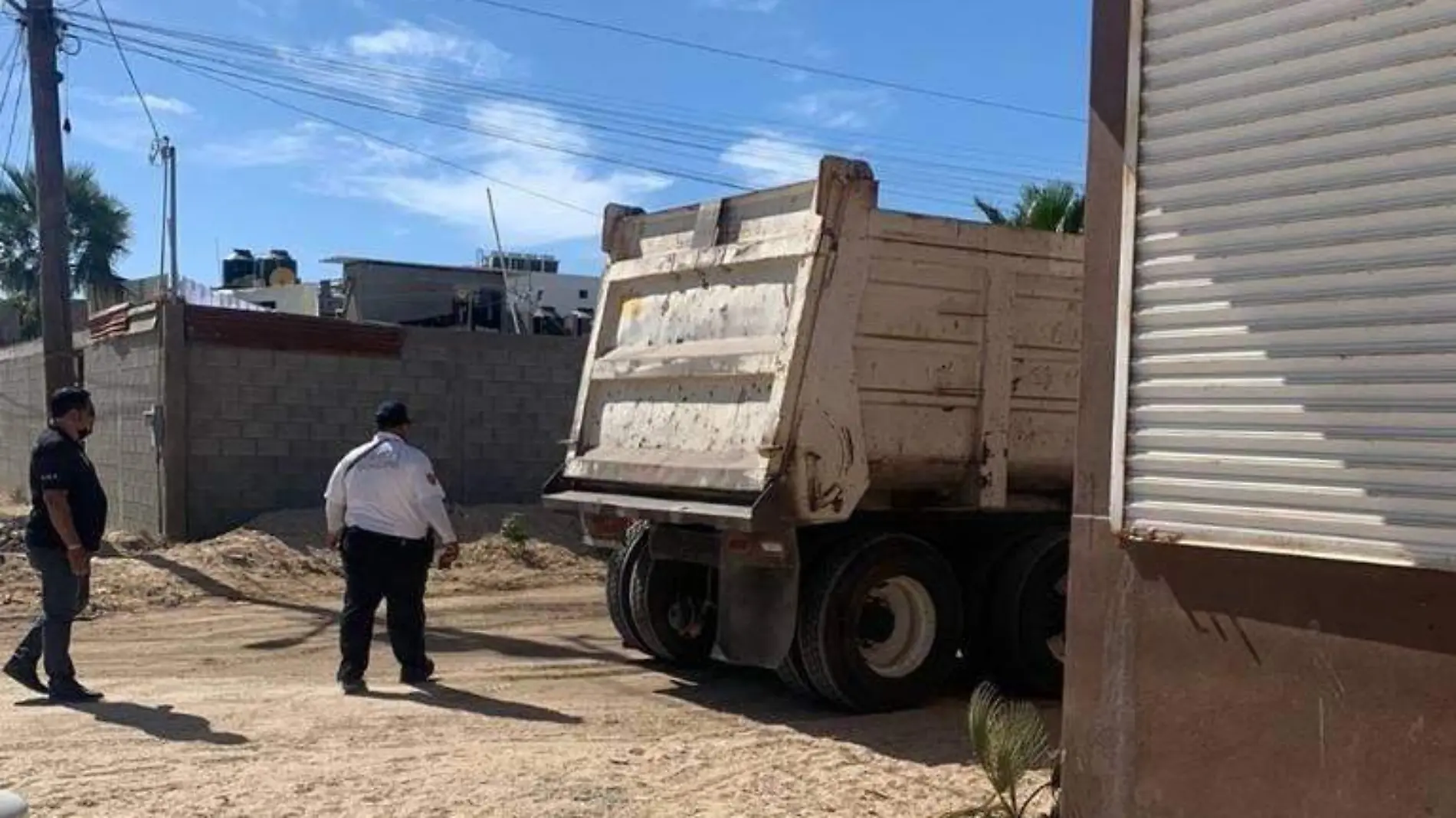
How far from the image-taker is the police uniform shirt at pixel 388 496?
28.0 ft

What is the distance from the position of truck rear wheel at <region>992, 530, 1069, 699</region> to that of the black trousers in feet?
11.8

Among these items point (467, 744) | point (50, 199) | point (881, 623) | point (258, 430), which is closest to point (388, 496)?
point (467, 744)

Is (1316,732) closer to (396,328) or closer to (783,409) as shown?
(783,409)

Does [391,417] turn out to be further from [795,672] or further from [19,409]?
[19,409]

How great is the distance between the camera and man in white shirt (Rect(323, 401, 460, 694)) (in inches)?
334

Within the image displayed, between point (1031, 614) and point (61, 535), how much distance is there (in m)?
5.71

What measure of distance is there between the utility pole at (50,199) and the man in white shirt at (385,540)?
289 inches

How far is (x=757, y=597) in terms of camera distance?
8219 mm

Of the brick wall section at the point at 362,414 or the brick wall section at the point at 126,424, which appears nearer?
the brick wall section at the point at 362,414

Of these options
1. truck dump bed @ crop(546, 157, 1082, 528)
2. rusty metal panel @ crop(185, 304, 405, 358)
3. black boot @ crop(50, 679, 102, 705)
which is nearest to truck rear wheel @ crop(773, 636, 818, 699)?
truck dump bed @ crop(546, 157, 1082, 528)

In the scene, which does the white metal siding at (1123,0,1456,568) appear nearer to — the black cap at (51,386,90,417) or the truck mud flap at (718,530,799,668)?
the truck mud flap at (718,530,799,668)

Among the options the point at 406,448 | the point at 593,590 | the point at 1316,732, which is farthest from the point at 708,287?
the point at 593,590

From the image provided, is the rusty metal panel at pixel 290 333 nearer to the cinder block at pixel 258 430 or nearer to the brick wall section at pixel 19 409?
the cinder block at pixel 258 430

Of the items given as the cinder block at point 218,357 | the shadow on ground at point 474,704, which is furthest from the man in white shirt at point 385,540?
the cinder block at point 218,357
